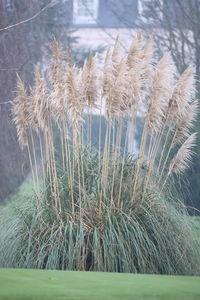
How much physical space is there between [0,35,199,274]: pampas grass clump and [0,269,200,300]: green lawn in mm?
1317

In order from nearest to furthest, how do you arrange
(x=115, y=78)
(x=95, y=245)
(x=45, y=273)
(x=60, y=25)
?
1. (x=45, y=273)
2. (x=95, y=245)
3. (x=115, y=78)
4. (x=60, y=25)

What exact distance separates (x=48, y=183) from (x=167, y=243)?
5.07 feet

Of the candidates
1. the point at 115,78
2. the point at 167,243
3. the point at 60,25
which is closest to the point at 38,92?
the point at 115,78

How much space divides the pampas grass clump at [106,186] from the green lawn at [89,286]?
1.32m

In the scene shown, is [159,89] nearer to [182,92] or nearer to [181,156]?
[182,92]

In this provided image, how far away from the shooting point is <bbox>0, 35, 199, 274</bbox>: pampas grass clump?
27.3ft

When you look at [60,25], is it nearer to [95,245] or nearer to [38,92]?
[38,92]

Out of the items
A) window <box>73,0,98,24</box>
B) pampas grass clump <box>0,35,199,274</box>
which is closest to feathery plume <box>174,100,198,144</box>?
pampas grass clump <box>0,35,199,274</box>

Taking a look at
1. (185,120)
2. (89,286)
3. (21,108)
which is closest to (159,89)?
(185,120)

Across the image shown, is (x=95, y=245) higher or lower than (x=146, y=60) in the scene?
lower

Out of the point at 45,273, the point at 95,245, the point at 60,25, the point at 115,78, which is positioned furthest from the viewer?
the point at 60,25

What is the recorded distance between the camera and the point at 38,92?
9.16m

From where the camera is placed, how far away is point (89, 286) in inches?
243

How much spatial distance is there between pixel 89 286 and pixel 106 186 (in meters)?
2.74
